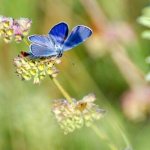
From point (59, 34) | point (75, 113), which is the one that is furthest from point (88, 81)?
point (59, 34)

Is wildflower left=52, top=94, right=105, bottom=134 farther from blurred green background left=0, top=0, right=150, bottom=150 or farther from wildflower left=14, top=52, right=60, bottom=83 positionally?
blurred green background left=0, top=0, right=150, bottom=150

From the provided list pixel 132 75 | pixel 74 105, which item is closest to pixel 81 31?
pixel 74 105

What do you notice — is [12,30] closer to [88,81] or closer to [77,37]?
[77,37]

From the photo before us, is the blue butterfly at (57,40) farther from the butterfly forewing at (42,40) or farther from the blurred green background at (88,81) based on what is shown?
the blurred green background at (88,81)

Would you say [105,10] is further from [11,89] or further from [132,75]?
[11,89]

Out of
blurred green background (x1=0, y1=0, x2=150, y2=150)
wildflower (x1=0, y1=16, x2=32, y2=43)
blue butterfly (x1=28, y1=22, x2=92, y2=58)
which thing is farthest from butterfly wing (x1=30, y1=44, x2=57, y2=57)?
blurred green background (x1=0, y1=0, x2=150, y2=150)

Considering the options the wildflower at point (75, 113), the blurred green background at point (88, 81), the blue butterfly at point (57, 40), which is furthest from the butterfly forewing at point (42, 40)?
the blurred green background at point (88, 81)
